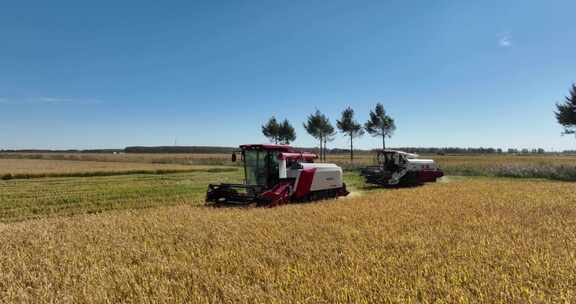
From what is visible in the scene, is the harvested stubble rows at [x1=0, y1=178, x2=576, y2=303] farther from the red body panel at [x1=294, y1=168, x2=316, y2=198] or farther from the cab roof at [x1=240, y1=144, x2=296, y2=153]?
the cab roof at [x1=240, y1=144, x2=296, y2=153]

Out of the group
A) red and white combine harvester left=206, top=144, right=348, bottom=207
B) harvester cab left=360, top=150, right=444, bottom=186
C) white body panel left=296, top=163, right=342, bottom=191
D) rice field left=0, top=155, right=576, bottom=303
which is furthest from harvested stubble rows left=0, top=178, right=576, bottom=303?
harvester cab left=360, top=150, right=444, bottom=186

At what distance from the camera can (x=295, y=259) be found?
522 cm

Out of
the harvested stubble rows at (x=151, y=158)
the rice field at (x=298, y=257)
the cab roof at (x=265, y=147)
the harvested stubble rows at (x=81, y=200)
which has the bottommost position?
the harvested stubble rows at (x=81, y=200)

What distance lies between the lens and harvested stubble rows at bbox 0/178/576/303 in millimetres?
3934

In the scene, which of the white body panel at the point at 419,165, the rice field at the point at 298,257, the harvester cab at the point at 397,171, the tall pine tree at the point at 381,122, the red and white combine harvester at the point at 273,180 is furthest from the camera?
the tall pine tree at the point at 381,122

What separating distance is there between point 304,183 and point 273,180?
46.3 inches

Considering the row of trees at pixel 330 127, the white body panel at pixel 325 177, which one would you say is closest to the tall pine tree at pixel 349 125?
the row of trees at pixel 330 127

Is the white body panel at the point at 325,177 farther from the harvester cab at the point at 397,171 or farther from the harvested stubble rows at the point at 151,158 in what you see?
the harvested stubble rows at the point at 151,158

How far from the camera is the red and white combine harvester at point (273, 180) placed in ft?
38.6

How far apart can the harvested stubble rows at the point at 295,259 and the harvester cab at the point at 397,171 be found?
32.4 feet

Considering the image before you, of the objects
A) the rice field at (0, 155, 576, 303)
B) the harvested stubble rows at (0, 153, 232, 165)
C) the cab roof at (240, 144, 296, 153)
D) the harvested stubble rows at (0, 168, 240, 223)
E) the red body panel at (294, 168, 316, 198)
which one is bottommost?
the harvested stubble rows at (0, 168, 240, 223)

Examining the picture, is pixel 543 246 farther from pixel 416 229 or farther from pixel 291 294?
pixel 291 294

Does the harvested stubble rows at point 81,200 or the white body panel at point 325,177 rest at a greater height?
the white body panel at point 325,177

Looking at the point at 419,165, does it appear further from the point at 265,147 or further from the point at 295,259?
the point at 295,259
